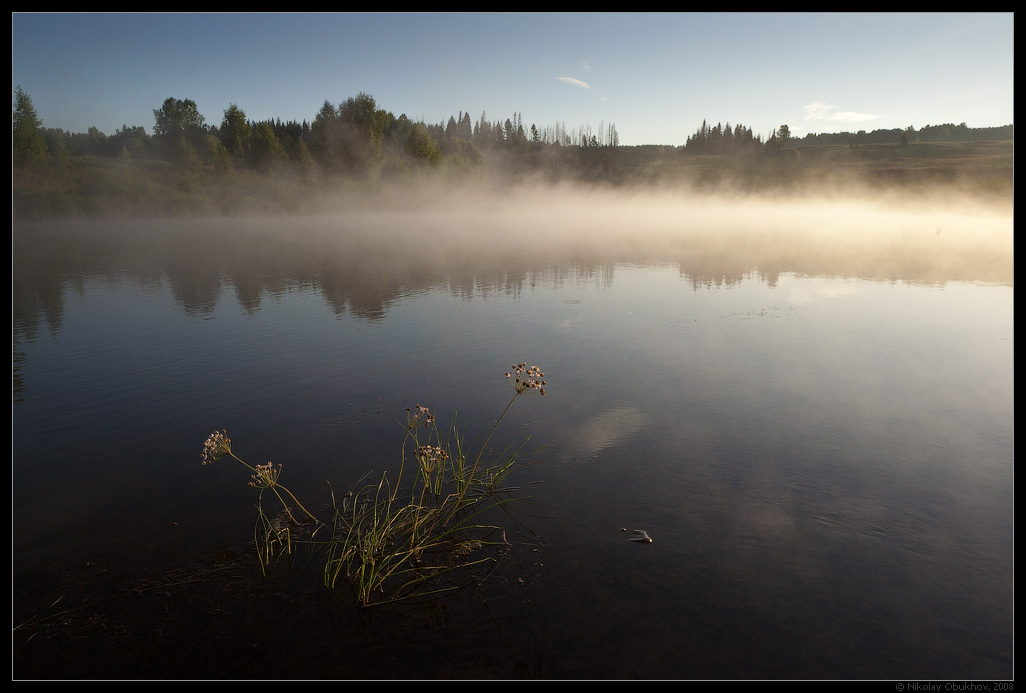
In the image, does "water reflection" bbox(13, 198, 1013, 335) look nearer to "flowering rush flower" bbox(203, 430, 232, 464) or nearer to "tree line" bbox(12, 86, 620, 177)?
"flowering rush flower" bbox(203, 430, 232, 464)

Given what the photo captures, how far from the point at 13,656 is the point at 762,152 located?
7716 inches

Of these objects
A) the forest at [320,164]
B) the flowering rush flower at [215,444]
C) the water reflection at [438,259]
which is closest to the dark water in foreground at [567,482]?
the flowering rush flower at [215,444]

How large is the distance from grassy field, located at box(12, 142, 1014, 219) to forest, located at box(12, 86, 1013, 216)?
264 millimetres

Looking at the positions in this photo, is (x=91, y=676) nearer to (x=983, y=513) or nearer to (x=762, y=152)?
(x=983, y=513)

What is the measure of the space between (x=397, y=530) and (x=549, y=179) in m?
149

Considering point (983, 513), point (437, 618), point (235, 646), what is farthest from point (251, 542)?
point (983, 513)

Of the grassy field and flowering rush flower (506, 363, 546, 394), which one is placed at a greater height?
the grassy field

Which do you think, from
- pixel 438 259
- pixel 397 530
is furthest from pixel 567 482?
pixel 438 259

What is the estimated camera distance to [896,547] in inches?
239

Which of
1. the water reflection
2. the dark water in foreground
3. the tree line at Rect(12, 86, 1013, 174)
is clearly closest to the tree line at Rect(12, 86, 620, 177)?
the tree line at Rect(12, 86, 1013, 174)

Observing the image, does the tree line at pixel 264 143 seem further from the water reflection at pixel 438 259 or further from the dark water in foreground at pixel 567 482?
the dark water in foreground at pixel 567 482

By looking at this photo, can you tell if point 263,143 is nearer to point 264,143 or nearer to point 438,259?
point 264,143

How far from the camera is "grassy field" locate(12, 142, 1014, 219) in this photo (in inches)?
2857

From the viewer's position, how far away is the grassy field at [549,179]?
72.6 meters
